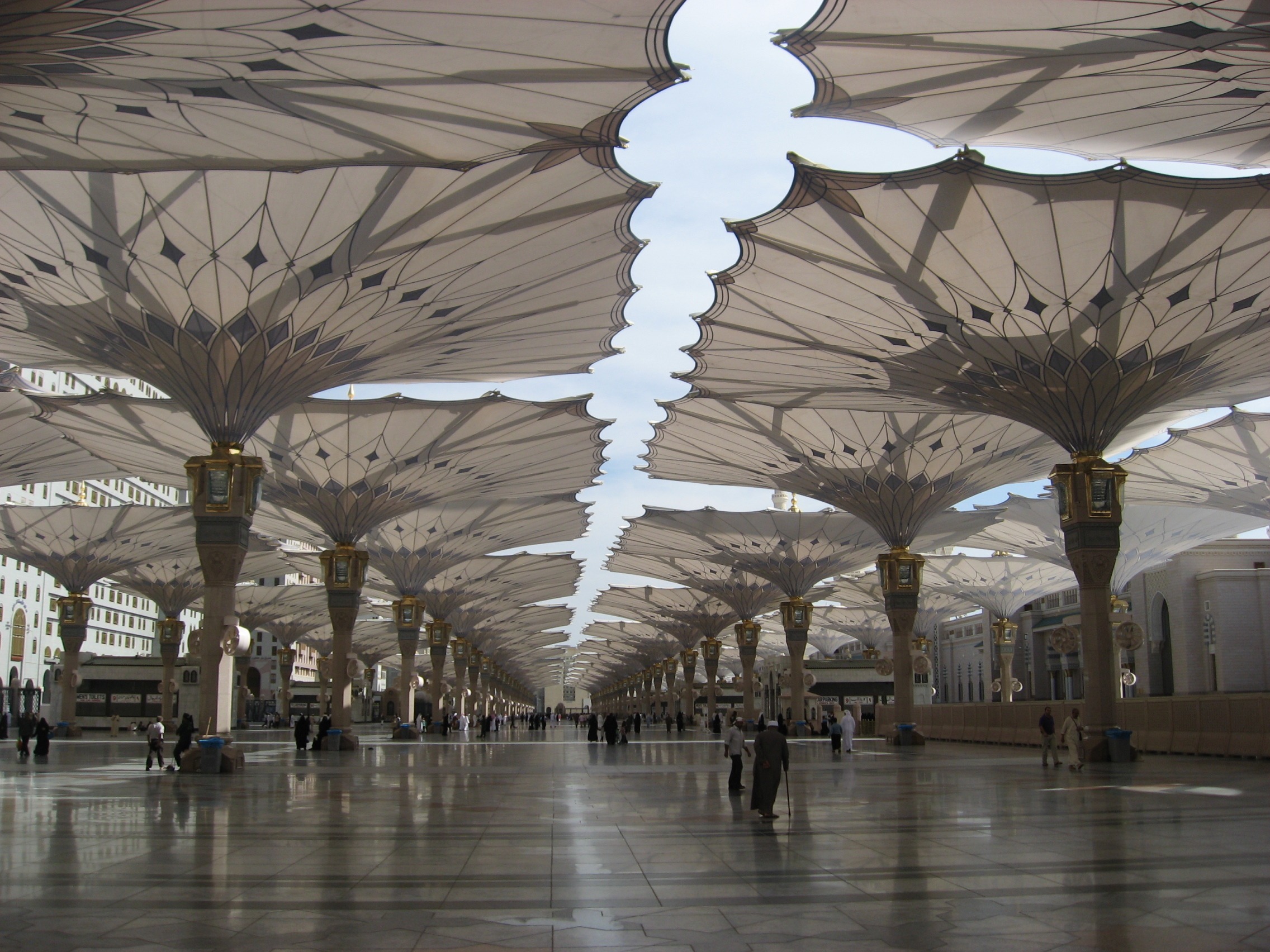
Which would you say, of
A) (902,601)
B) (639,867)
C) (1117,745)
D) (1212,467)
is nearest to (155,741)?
(639,867)

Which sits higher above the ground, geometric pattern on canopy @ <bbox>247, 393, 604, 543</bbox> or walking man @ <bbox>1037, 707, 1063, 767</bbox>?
geometric pattern on canopy @ <bbox>247, 393, 604, 543</bbox>

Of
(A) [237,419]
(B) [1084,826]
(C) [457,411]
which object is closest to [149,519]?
(C) [457,411]

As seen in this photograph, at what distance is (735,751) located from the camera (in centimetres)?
1764

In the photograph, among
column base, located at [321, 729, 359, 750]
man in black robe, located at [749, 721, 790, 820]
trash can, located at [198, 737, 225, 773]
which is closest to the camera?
man in black robe, located at [749, 721, 790, 820]

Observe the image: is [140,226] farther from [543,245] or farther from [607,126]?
[607,126]

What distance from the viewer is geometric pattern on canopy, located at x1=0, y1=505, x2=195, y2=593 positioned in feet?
148

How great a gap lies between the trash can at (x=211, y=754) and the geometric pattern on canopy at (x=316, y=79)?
11173mm

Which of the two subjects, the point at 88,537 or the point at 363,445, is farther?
the point at 88,537

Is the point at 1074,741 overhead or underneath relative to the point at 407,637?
underneath

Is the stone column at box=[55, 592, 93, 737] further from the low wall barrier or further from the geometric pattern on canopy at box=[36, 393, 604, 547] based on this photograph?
the low wall barrier

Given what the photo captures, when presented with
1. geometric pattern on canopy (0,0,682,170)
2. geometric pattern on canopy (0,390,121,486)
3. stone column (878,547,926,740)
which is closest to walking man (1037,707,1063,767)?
stone column (878,547,926,740)

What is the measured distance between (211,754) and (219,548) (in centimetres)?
387

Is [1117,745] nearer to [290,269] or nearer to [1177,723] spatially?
[1177,723]

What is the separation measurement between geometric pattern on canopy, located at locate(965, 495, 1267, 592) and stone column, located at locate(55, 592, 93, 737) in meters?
37.7
